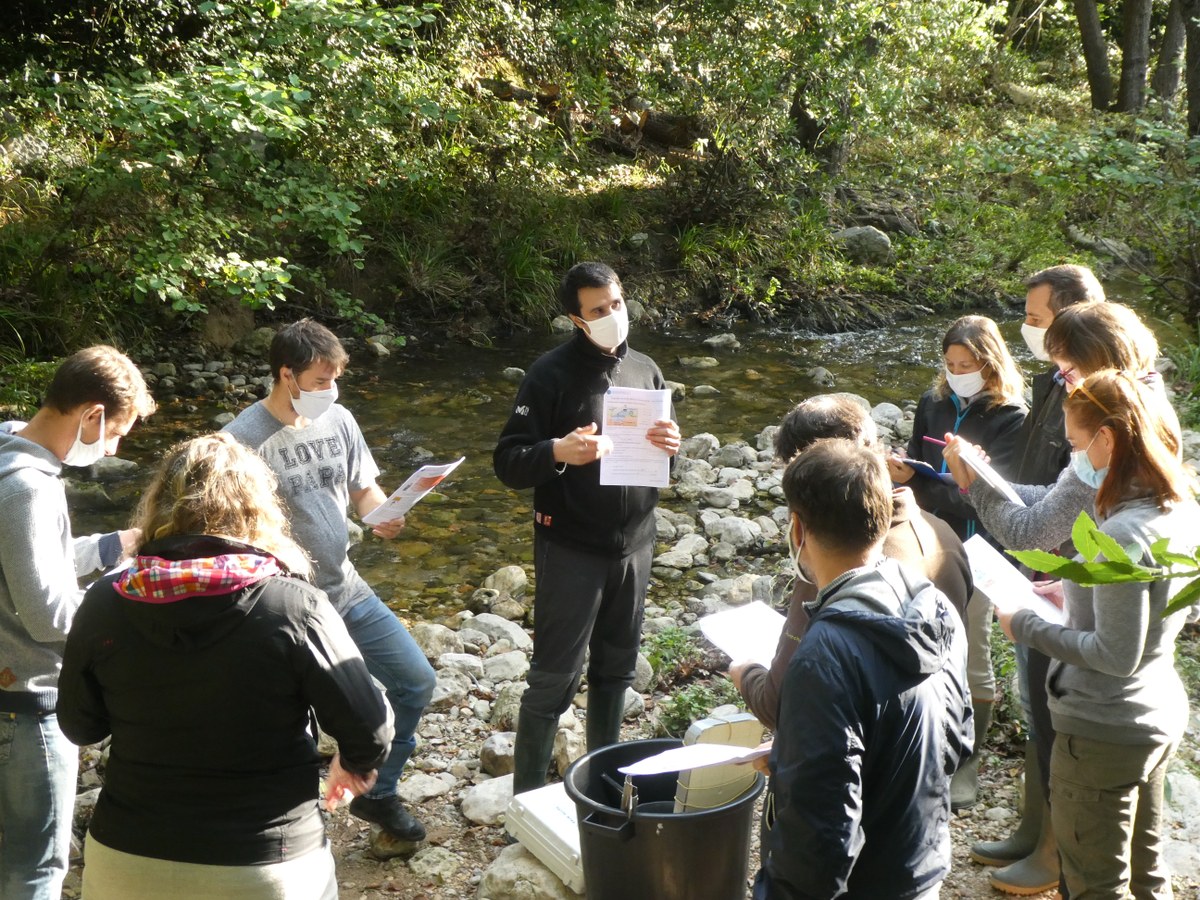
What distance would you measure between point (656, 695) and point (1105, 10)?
21.6m

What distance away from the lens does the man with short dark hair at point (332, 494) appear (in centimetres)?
330

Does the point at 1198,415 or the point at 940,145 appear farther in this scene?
the point at 940,145

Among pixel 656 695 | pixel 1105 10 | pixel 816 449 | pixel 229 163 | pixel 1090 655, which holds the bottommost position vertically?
pixel 656 695

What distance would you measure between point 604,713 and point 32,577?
187 cm

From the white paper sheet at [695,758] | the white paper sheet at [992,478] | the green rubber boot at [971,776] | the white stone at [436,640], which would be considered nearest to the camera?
the white paper sheet at [695,758]

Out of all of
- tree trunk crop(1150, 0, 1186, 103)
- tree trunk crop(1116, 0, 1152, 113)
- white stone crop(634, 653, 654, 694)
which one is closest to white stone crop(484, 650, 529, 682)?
white stone crop(634, 653, 654, 694)

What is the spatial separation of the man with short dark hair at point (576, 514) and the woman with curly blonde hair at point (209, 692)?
1.25 meters

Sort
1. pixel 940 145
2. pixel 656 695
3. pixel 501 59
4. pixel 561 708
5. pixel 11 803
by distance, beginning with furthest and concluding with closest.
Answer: pixel 940 145
pixel 501 59
pixel 656 695
pixel 561 708
pixel 11 803

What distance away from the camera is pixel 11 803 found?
8.53ft

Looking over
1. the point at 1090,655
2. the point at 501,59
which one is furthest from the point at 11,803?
the point at 501,59

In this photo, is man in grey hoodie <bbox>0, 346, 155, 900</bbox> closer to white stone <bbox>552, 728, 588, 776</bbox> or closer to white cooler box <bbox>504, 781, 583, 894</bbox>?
white cooler box <bbox>504, 781, 583, 894</bbox>

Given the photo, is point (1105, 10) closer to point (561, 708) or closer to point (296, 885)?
point (561, 708)

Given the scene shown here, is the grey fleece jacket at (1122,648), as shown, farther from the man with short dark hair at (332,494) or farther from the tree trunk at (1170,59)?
the tree trunk at (1170,59)

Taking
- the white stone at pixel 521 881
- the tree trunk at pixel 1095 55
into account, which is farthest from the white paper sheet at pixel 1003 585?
the tree trunk at pixel 1095 55
